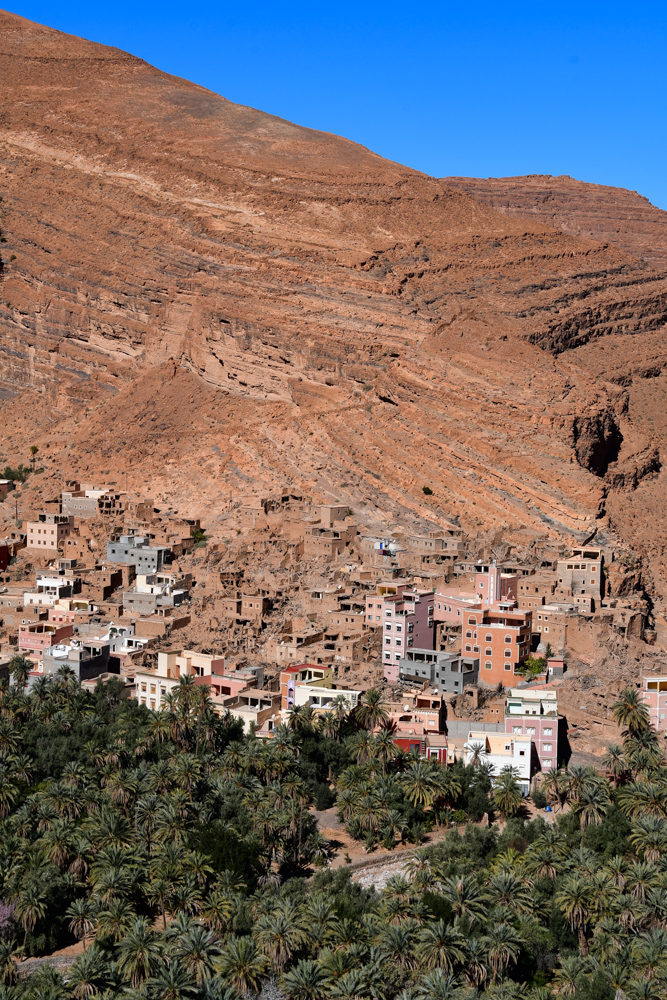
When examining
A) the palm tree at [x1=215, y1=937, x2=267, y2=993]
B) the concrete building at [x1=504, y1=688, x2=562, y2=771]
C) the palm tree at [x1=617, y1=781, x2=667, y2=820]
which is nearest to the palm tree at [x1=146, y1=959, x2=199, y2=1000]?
the palm tree at [x1=215, y1=937, x2=267, y2=993]

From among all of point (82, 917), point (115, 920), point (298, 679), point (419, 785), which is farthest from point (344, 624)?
point (115, 920)

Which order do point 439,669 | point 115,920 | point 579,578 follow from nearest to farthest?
point 115,920, point 439,669, point 579,578

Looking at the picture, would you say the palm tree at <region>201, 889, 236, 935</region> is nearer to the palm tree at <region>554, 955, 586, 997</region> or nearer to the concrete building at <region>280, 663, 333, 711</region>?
the palm tree at <region>554, 955, 586, 997</region>

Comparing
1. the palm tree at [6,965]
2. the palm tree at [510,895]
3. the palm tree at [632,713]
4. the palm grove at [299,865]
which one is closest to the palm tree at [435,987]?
the palm grove at [299,865]

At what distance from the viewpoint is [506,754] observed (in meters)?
48.3

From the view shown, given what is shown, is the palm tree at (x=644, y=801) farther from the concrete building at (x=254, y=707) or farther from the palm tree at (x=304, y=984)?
the concrete building at (x=254, y=707)

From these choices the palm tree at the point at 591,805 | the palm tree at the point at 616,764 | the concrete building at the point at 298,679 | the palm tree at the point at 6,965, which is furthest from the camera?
the concrete building at the point at 298,679

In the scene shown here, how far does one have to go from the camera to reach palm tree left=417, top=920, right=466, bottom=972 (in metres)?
34.3

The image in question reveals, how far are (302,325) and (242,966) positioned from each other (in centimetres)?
4794

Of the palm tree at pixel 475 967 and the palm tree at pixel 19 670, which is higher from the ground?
the palm tree at pixel 19 670

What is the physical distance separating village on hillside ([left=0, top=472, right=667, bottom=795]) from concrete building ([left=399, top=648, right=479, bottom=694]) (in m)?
0.07

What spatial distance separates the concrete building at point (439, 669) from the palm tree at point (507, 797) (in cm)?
738

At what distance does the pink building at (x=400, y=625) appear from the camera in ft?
181

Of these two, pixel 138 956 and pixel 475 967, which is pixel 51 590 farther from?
pixel 475 967
